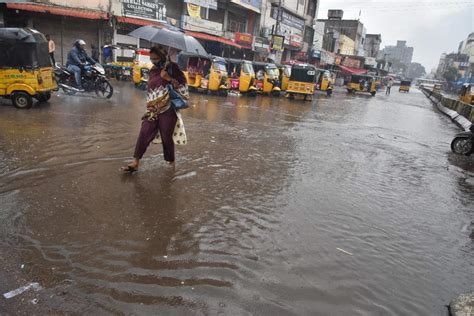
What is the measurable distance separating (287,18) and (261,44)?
7992mm

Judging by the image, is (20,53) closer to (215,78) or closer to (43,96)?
(43,96)

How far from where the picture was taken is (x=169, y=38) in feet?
18.4

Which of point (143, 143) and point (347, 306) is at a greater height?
point (143, 143)

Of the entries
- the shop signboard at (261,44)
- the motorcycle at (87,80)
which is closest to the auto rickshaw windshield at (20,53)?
the motorcycle at (87,80)

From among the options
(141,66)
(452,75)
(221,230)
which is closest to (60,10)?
(141,66)

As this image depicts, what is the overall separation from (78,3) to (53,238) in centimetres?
2205

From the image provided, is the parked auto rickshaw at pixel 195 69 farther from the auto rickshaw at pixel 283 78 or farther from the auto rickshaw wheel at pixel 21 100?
the auto rickshaw wheel at pixel 21 100

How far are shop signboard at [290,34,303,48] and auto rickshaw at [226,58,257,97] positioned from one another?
76.9 ft

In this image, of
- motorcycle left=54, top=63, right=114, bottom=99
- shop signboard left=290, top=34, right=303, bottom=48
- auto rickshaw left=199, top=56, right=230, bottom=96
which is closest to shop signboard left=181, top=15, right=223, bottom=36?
auto rickshaw left=199, top=56, right=230, bottom=96

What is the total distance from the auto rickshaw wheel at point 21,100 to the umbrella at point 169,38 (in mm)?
4255

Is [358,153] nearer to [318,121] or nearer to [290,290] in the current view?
[318,121]

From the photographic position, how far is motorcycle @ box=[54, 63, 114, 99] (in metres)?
11.5

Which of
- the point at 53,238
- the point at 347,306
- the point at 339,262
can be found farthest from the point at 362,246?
the point at 53,238

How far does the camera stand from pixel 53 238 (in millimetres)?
3273
